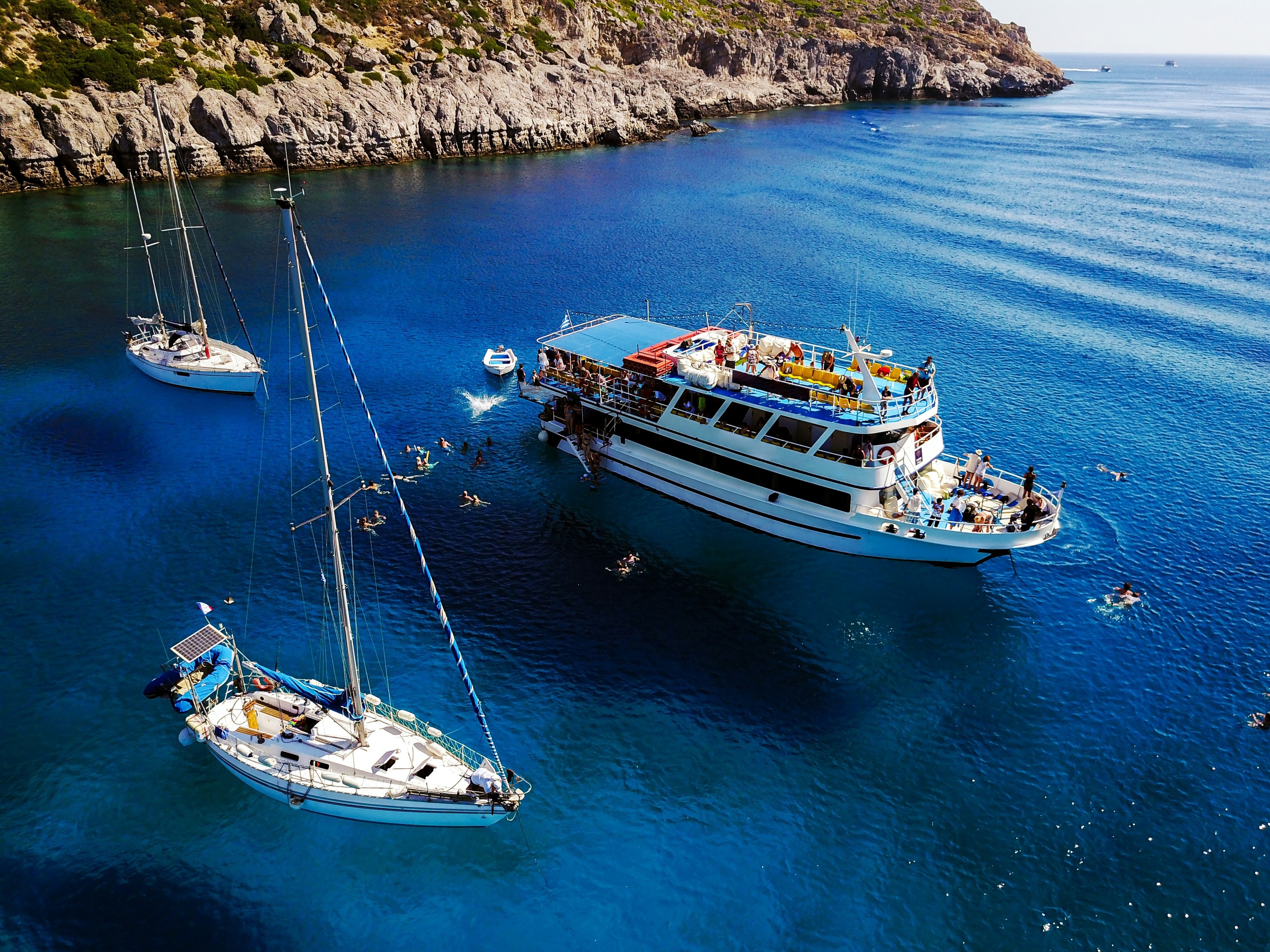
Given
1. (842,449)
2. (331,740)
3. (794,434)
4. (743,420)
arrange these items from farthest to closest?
(743,420) < (794,434) < (842,449) < (331,740)

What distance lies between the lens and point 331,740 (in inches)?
1240

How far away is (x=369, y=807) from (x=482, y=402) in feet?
126

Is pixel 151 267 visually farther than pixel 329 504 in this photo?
Yes

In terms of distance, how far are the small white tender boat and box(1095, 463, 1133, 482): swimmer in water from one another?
44046 millimetres

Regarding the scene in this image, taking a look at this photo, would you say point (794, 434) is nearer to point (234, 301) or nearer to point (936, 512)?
point (936, 512)

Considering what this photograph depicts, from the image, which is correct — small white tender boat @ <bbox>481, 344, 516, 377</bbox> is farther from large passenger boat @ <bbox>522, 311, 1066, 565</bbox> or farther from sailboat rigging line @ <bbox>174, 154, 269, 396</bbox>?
sailboat rigging line @ <bbox>174, 154, 269, 396</bbox>

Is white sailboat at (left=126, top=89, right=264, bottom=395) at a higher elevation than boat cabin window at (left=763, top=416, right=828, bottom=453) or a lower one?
lower

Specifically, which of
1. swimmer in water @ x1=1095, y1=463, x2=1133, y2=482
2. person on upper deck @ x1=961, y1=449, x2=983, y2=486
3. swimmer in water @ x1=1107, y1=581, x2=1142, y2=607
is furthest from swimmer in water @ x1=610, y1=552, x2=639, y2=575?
swimmer in water @ x1=1095, y1=463, x2=1133, y2=482

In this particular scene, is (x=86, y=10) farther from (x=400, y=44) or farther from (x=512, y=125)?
(x=512, y=125)

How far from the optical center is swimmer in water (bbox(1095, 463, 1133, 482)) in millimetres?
53094

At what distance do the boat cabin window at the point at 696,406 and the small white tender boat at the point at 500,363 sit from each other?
2264cm

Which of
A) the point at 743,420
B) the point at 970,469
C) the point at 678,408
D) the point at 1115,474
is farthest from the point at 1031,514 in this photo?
the point at 678,408

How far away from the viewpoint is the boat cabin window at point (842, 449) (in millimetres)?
43438

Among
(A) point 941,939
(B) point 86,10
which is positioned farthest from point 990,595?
(B) point 86,10
